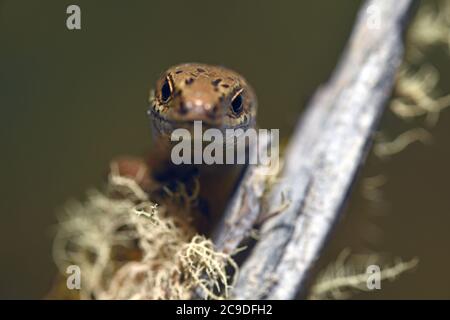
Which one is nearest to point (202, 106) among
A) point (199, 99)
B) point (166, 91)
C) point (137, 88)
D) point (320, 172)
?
point (199, 99)

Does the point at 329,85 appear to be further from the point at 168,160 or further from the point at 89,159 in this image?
the point at 89,159

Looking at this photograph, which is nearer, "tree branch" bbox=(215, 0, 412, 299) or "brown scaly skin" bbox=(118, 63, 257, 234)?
"brown scaly skin" bbox=(118, 63, 257, 234)

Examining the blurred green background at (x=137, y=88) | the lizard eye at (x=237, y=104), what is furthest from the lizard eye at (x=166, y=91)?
the blurred green background at (x=137, y=88)

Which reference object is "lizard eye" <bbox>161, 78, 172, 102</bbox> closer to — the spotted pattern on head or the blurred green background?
the spotted pattern on head

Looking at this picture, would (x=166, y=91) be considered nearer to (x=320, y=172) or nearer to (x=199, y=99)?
(x=199, y=99)

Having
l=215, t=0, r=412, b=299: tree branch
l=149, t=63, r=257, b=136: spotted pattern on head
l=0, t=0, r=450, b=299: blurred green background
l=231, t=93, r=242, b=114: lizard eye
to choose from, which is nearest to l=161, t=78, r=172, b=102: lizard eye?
l=149, t=63, r=257, b=136: spotted pattern on head

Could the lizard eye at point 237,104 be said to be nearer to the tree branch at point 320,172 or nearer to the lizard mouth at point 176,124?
the lizard mouth at point 176,124
